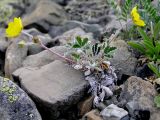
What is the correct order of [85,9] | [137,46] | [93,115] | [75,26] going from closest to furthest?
[93,115] < [137,46] < [75,26] < [85,9]

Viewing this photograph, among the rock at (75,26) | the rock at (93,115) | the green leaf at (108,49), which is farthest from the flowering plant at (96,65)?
the rock at (75,26)

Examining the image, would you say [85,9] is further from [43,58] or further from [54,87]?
[54,87]

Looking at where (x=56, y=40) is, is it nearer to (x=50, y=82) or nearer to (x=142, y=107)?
(x=50, y=82)

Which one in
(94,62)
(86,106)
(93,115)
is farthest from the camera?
(94,62)

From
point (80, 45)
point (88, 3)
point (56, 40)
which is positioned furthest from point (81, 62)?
point (88, 3)

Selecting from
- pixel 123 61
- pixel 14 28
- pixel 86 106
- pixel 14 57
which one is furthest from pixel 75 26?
pixel 86 106

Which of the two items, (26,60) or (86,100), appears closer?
(86,100)
